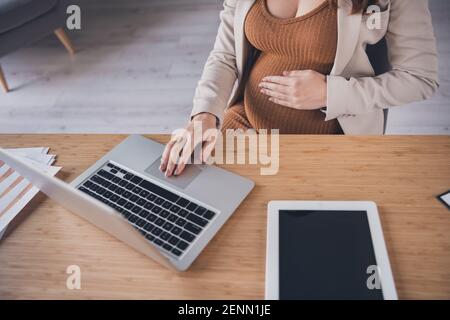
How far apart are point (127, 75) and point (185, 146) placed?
69.7 inches

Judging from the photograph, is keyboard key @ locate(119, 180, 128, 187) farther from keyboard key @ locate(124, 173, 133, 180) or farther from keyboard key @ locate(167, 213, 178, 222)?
keyboard key @ locate(167, 213, 178, 222)

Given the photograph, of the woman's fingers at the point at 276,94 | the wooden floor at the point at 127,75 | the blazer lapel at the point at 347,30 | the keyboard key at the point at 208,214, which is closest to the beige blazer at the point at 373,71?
the blazer lapel at the point at 347,30

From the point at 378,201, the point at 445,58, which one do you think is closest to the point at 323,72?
the point at 378,201

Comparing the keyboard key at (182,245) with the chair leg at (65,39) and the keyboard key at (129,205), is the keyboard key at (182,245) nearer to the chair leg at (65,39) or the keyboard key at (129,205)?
the keyboard key at (129,205)

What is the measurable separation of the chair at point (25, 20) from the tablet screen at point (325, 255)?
2.06 metres

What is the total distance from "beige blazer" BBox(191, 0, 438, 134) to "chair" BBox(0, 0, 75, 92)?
1.62 m

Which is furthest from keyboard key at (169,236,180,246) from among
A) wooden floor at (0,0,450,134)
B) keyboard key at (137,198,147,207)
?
wooden floor at (0,0,450,134)

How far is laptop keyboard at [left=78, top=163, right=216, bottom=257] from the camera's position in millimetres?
709

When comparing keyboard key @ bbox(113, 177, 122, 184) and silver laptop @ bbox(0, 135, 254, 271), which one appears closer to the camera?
silver laptop @ bbox(0, 135, 254, 271)

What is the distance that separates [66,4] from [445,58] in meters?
2.20

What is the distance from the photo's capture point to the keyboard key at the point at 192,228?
714mm

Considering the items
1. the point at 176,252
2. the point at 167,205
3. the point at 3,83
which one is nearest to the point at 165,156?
the point at 167,205

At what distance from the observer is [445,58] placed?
2256 mm
